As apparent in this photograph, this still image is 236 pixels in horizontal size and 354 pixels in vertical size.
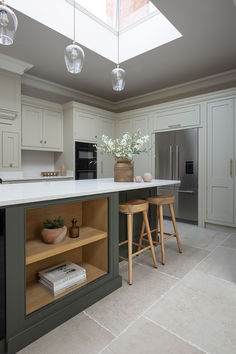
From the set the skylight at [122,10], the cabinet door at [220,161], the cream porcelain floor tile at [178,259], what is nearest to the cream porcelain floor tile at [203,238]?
the cream porcelain floor tile at [178,259]

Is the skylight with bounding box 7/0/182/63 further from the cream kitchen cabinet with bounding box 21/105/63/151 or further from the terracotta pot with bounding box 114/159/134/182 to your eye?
the terracotta pot with bounding box 114/159/134/182

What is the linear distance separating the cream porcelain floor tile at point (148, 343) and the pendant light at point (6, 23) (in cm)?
208

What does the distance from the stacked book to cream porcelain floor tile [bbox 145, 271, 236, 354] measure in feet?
1.86

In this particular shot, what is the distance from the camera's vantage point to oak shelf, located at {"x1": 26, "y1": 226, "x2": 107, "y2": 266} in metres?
1.33

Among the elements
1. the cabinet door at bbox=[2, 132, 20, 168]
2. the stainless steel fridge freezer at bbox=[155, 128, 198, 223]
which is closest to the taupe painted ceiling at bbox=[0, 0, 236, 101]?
the stainless steel fridge freezer at bbox=[155, 128, 198, 223]

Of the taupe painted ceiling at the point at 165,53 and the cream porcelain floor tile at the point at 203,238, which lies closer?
the taupe painted ceiling at the point at 165,53

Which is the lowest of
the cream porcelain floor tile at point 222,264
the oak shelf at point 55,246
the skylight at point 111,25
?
the cream porcelain floor tile at point 222,264

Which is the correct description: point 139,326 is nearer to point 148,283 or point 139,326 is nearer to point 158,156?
point 148,283

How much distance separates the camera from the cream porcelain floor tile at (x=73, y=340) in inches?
Answer: 46.6

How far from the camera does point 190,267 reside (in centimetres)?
220

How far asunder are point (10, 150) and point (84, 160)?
4.68 feet

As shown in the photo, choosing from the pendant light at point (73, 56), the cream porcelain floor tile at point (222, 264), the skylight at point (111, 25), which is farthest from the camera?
the skylight at point (111, 25)

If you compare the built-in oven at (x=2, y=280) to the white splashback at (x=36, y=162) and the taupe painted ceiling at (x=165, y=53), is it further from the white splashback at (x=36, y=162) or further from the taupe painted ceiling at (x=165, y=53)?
the white splashback at (x=36, y=162)

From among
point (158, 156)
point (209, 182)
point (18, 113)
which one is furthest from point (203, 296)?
point (18, 113)
